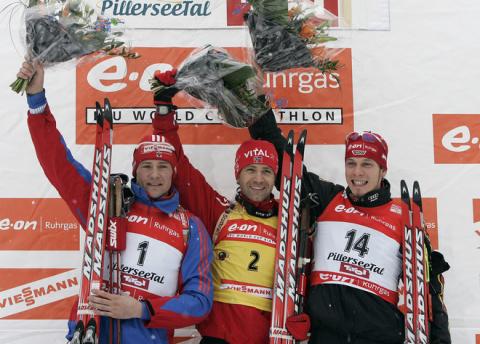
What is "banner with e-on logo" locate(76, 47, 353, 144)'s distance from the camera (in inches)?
156

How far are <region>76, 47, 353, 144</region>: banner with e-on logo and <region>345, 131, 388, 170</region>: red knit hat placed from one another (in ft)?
2.69

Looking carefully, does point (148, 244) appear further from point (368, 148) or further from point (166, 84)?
point (368, 148)

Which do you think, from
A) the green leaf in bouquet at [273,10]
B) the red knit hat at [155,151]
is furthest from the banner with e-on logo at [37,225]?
the green leaf in bouquet at [273,10]

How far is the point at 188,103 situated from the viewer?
395cm

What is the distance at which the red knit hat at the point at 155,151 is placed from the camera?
10.2 ft

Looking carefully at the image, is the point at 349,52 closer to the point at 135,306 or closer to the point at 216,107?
the point at 216,107

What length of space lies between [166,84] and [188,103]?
27.3 inches

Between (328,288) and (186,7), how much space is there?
221 centimetres

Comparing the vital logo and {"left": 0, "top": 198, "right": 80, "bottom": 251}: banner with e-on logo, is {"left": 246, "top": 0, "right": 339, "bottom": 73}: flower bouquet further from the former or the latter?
{"left": 0, "top": 198, "right": 80, "bottom": 251}: banner with e-on logo

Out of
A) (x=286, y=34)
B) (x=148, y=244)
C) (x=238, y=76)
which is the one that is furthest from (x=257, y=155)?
(x=148, y=244)

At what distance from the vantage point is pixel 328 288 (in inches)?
118

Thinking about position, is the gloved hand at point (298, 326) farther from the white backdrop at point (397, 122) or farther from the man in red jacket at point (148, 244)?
the white backdrop at point (397, 122)

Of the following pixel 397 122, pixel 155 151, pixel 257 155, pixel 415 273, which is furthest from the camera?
pixel 397 122

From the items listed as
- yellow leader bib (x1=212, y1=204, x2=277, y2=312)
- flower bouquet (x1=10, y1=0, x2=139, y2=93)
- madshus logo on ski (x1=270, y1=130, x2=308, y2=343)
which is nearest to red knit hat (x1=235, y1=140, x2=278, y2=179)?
madshus logo on ski (x1=270, y1=130, x2=308, y2=343)
